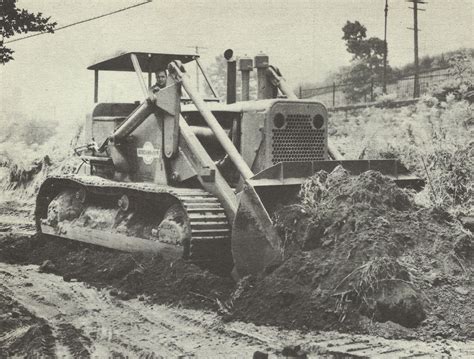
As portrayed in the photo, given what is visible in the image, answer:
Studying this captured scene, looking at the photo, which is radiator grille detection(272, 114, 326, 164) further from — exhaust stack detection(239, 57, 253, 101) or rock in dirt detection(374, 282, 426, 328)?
rock in dirt detection(374, 282, 426, 328)

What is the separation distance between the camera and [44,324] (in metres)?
6.79

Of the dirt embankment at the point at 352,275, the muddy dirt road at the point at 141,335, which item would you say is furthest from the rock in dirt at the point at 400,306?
the muddy dirt road at the point at 141,335

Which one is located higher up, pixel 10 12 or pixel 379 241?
pixel 10 12

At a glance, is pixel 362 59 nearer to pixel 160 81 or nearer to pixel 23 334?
pixel 160 81

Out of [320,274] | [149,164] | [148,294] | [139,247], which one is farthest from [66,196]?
[320,274]

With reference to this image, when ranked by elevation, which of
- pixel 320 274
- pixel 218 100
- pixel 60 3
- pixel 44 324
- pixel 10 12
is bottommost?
pixel 44 324

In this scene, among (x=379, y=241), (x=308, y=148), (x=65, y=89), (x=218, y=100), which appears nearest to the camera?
(x=379, y=241)

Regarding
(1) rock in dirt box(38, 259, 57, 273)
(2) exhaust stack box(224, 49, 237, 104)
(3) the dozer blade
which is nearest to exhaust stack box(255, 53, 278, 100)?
(2) exhaust stack box(224, 49, 237, 104)

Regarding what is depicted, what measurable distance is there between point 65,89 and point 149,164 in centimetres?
1703

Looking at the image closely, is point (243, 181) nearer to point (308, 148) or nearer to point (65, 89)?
point (308, 148)

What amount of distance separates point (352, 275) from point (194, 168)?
337 centimetres

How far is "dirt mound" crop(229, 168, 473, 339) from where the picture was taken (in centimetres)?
605

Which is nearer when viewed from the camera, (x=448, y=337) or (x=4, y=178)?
(x=448, y=337)

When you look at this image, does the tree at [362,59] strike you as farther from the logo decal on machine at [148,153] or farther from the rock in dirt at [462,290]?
the rock in dirt at [462,290]
